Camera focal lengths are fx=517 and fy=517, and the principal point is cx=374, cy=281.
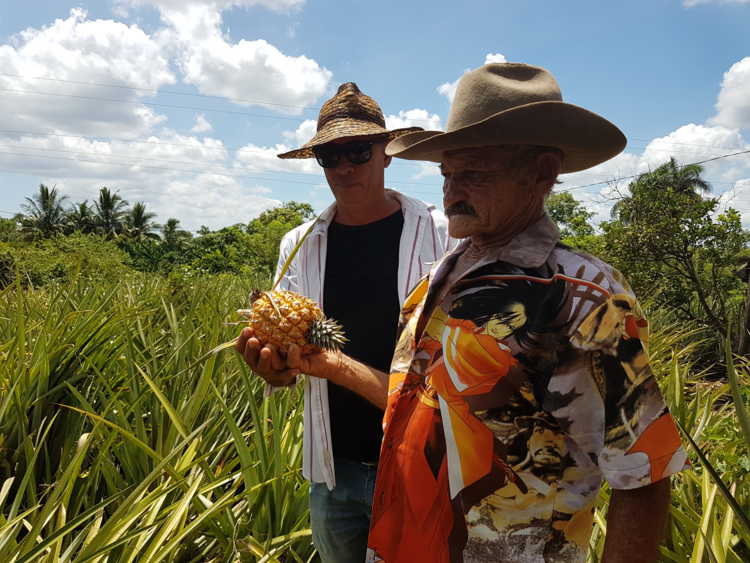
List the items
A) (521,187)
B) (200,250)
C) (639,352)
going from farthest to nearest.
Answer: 1. (200,250)
2. (521,187)
3. (639,352)

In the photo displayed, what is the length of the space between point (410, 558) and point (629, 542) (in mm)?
547

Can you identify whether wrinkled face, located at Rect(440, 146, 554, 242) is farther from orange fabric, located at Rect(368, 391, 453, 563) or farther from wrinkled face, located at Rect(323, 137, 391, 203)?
wrinkled face, located at Rect(323, 137, 391, 203)

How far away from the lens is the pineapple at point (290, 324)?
1802mm

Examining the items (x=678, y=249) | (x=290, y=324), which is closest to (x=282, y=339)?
(x=290, y=324)

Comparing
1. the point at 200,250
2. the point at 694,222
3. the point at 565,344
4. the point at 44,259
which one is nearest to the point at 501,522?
the point at 565,344

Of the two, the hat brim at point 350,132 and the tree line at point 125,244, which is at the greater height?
the hat brim at point 350,132

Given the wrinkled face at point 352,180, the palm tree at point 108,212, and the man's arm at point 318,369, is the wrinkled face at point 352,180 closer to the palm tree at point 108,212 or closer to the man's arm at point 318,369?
the man's arm at point 318,369

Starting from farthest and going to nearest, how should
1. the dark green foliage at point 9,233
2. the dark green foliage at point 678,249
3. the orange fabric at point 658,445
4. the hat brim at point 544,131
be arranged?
the dark green foliage at point 9,233
the dark green foliage at point 678,249
the hat brim at point 544,131
the orange fabric at point 658,445

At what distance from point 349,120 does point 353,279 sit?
0.74 metres

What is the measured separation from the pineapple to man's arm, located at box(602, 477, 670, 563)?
105cm

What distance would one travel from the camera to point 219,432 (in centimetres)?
287

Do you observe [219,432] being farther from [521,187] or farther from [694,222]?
[694,222]

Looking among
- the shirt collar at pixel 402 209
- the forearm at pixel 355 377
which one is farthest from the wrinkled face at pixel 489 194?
the shirt collar at pixel 402 209

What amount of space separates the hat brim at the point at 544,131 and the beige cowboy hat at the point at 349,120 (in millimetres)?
977
